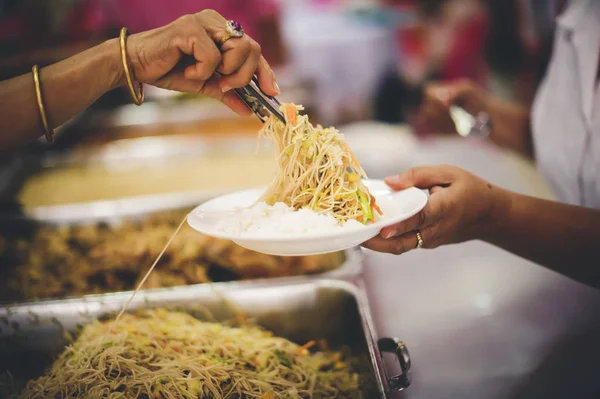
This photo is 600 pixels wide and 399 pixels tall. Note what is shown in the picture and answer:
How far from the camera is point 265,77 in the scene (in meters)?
1.66

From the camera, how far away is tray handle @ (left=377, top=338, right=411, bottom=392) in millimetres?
1576

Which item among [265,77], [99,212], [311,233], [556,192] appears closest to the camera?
[311,233]

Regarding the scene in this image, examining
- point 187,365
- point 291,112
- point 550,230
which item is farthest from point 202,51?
point 550,230

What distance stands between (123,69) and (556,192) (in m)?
2.37

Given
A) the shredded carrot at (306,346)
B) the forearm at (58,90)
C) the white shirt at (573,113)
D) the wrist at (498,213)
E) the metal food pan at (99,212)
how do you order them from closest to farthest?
the forearm at (58,90) → the wrist at (498,213) → the shredded carrot at (306,346) → the white shirt at (573,113) → the metal food pan at (99,212)

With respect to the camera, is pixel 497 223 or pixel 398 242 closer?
pixel 398 242

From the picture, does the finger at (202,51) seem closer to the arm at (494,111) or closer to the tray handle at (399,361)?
the tray handle at (399,361)

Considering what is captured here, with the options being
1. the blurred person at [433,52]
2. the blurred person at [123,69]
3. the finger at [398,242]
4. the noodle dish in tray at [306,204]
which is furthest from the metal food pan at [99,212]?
the blurred person at [433,52]

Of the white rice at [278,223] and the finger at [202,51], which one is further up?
the finger at [202,51]

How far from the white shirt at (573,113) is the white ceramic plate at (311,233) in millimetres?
1134

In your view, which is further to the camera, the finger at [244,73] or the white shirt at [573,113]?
the white shirt at [573,113]

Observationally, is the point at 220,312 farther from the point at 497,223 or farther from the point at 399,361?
the point at 497,223

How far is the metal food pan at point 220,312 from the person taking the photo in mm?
1916

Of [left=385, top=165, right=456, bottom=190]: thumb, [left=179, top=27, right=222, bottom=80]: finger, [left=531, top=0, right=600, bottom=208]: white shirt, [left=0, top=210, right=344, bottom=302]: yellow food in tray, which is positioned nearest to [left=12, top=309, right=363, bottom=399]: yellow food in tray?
[left=0, top=210, right=344, bottom=302]: yellow food in tray
